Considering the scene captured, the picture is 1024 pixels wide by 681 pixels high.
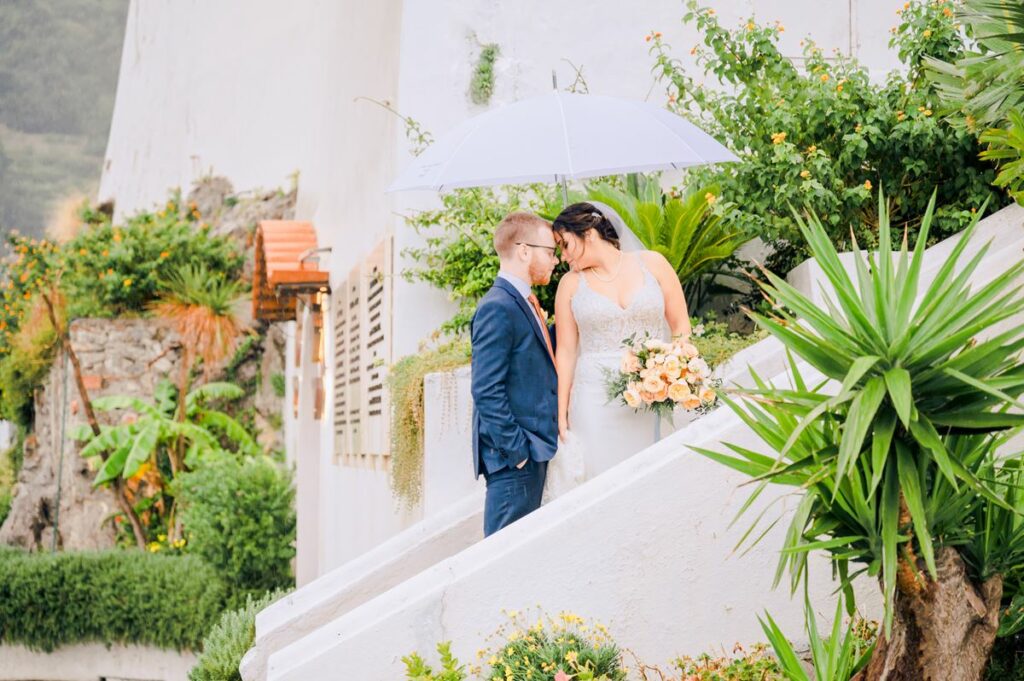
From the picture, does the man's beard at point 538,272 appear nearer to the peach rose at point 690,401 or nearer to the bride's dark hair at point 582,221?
the bride's dark hair at point 582,221

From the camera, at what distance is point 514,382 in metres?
5.82

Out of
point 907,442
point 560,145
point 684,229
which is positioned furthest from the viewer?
point 684,229

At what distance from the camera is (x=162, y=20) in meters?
31.4

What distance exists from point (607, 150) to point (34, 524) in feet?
62.9

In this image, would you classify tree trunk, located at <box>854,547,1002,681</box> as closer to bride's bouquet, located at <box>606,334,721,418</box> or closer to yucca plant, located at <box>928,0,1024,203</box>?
bride's bouquet, located at <box>606,334,721,418</box>

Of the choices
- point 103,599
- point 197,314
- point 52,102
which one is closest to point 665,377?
point 103,599

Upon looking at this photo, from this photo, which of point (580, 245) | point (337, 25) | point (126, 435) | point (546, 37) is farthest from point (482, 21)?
point (126, 435)

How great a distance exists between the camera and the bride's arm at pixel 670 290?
6203 mm

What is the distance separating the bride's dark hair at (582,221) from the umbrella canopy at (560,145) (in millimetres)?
184

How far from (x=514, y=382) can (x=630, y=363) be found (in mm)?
560

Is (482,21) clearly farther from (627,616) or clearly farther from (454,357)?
(627,616)

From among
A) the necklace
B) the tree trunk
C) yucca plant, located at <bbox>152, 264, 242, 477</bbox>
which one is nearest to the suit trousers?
the necklace

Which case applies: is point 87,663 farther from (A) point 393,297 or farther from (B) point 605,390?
(B) point 605,390

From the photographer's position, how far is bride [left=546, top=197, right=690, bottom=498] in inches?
238
